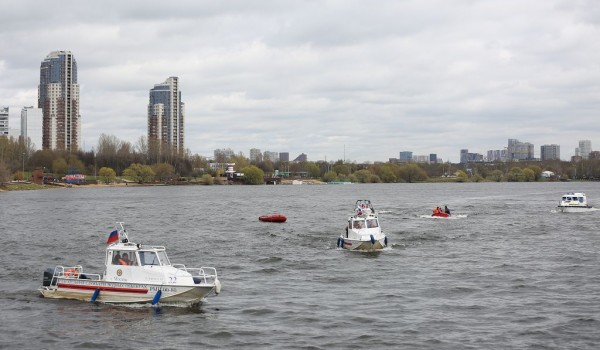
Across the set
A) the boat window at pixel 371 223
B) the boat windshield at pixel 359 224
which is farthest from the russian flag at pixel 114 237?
the boat window at pixel 371 223

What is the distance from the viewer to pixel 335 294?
51.7 metres

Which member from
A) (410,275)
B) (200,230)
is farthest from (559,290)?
(200,230)

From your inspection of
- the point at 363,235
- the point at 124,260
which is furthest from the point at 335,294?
the point at 363,235

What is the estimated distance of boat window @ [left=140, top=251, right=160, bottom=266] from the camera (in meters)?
46.9

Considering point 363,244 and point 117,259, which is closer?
point 117,259

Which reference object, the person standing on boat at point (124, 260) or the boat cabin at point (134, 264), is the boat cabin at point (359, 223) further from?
the person standing on boat at point (124, 260)

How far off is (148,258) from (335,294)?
13.6 m

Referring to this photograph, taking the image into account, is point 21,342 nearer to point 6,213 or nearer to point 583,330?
point 583,330

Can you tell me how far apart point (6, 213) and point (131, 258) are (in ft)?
322

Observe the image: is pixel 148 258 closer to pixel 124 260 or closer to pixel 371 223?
pixel 124 260

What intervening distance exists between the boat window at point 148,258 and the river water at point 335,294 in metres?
2.93

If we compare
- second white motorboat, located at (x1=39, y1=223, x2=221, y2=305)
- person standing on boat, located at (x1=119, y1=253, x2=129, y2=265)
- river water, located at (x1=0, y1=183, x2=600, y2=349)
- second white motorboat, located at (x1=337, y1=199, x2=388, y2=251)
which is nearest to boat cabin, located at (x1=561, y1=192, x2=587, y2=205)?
river water, located at (x1=0, y1=183, x2=600, y2=349)

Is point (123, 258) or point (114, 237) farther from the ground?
point (114, 237)

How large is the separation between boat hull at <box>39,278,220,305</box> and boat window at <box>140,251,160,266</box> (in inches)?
58.2
